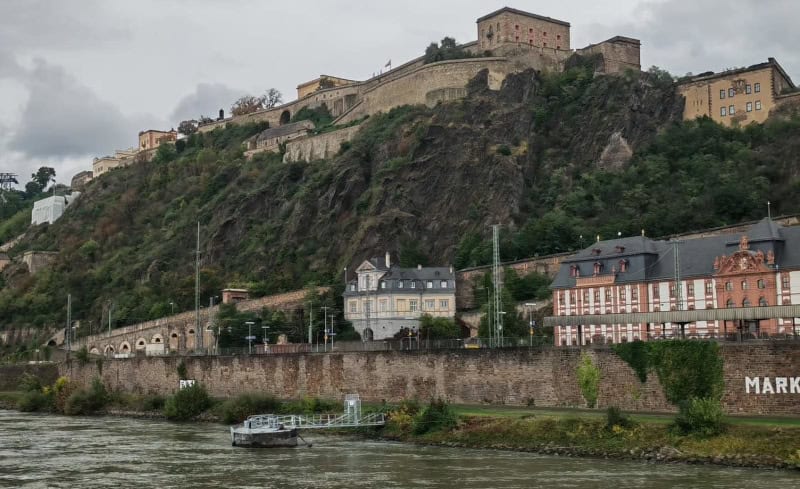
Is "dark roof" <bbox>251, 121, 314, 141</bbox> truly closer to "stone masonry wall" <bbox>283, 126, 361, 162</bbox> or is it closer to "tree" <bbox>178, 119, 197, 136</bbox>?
"stone masonry wall" <bbox>283, 126, 361, 162</bbox>

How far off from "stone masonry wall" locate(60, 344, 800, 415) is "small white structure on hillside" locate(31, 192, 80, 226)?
97.0 meters

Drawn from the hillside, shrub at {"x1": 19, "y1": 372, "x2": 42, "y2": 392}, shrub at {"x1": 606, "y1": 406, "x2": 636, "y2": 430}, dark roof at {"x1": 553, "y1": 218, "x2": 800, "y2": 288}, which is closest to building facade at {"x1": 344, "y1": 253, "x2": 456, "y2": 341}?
the hillside

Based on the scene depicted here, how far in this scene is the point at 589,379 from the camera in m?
47.5

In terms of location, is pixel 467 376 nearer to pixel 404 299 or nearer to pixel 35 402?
pixel 404 299

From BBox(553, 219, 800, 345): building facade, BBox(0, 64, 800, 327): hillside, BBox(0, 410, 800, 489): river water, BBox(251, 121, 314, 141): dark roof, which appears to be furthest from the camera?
BBox(251, 121, 314, 141): dark roof

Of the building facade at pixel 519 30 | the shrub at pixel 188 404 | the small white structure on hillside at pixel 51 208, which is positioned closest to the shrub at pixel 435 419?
the shrub at pixel 188 404

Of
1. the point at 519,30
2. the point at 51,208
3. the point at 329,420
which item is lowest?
the point at 329,420

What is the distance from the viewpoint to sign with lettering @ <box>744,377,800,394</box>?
40.8m

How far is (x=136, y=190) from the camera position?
153500 millimetres

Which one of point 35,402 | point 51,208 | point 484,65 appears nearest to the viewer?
point 35,402

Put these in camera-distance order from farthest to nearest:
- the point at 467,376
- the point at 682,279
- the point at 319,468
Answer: the point at 682,279
the point at 467,376
the point at 319,468

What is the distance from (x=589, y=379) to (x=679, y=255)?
2272 cm

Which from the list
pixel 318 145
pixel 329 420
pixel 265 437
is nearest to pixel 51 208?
pixel 318 145

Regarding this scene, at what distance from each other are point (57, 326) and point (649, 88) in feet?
234
